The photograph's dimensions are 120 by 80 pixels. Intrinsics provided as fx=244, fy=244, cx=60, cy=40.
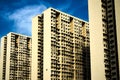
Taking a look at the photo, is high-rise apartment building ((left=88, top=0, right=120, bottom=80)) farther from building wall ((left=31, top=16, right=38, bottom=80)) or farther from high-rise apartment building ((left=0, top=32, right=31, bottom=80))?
high-rise apartment building ((left=0, top=32, right=31, bottom=80))

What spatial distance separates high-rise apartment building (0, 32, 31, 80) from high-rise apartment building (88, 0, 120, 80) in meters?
47.4

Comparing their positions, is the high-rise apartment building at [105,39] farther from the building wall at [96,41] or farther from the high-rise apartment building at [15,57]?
the high-rise apartment building at [15,57]

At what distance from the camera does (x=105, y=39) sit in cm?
5875

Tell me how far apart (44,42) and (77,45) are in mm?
13242

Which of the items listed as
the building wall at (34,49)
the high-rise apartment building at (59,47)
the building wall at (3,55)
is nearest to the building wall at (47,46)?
the high-rise apartment building at (59,47)

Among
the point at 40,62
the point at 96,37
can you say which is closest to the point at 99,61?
the point at 96,37

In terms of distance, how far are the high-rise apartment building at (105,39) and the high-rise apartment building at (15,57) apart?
4738 centimetres

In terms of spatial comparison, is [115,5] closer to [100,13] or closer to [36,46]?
[100,13]

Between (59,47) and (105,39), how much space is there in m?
21.1

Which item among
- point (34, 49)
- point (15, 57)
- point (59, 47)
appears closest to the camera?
point (59, 47)

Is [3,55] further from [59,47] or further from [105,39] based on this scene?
[105,39]

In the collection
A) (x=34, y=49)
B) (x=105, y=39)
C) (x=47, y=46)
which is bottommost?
(x=34, y=49)

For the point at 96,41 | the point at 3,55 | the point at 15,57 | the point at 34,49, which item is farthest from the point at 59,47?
the point at 3,55

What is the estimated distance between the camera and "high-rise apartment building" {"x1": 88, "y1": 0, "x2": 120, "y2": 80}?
56.2 meters
